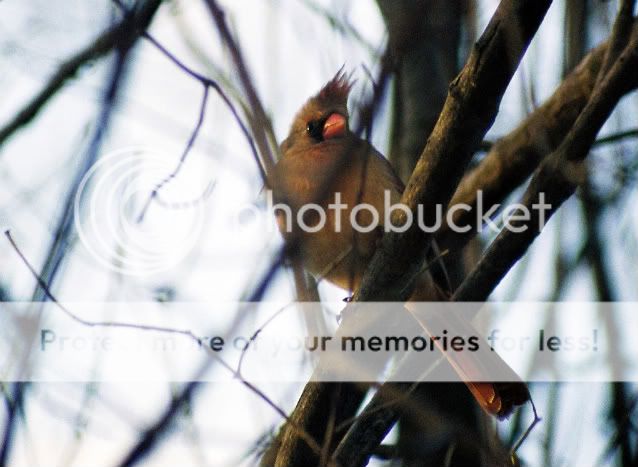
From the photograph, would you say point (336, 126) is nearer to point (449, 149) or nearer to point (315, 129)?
point (315, 129)

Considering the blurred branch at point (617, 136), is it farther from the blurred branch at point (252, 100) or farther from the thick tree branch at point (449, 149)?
the blurred branch at point (252, 100)

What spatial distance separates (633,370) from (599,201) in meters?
0.65

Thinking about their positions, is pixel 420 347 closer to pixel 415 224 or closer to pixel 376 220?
pixel 376 220

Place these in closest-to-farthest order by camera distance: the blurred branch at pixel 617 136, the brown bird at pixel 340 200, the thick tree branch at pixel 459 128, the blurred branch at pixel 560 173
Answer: the thick tree branch at pixel 459 128 < the blurred branch at pixel 560 173 < the brown bird at pixel 340 200 < the blurred branch at pixel 617 136

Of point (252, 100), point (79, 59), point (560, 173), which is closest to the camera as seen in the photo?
point (252, 100)

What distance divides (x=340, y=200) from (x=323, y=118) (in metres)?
0.70

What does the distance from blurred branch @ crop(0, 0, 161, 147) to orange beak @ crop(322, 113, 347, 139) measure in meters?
1.28

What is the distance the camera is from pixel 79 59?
2.72 metres

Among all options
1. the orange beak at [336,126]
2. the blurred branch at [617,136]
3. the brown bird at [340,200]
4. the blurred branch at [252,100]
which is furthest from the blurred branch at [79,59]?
the blurred branch at [617,136]

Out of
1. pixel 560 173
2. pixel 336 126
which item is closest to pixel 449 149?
pixel 560 173

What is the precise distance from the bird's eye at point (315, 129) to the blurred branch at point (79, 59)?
1305 mm

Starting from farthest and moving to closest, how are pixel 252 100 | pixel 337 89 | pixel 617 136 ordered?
pixel 337 89 → pixel 617 136 → pixel 252 100

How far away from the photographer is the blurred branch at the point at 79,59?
2289 mm

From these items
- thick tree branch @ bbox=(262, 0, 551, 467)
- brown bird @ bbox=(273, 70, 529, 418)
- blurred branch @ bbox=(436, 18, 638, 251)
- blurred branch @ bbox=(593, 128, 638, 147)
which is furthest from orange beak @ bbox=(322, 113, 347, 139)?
thick tree branch @ bbox=(262, 0, 551, 467)
